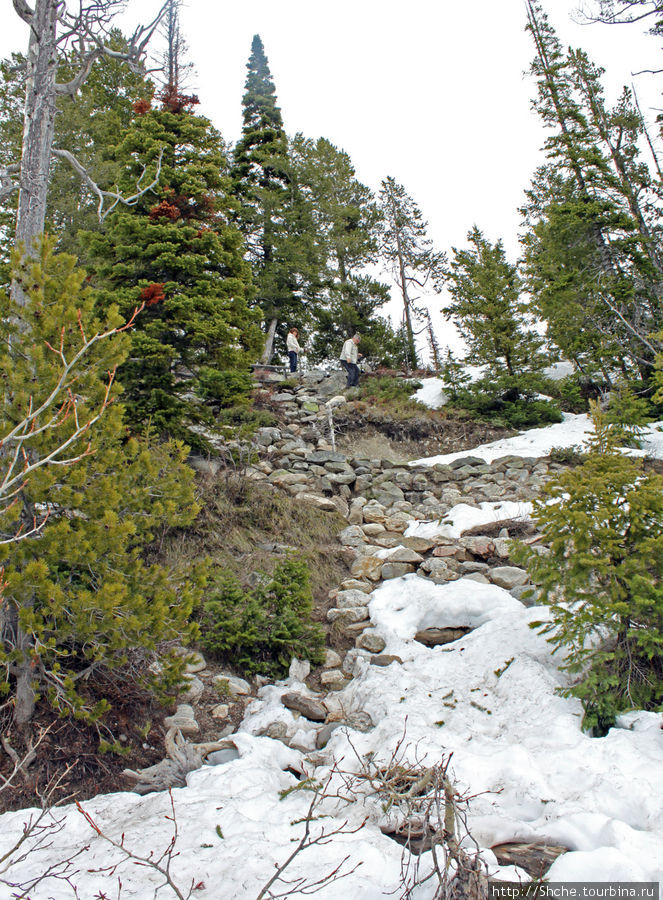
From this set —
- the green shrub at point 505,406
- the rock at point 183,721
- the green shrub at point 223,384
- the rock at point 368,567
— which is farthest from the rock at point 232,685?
the green shrub at point 505,406

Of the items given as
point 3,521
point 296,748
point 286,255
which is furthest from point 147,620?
point 286,255

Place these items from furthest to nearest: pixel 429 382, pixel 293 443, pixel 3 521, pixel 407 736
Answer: pixel 429 382 → pixel 293 443 → pixel 407 736 → pixel 3 521

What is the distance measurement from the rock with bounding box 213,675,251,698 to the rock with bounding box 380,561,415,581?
2492 mm

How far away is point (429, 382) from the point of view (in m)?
17.1

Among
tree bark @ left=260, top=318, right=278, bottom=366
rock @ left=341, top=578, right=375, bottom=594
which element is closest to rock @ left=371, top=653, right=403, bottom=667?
rock @ left=341, top=578, right=375, bottom=594

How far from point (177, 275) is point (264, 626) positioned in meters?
6.46

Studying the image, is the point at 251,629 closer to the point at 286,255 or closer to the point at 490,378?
the point at 490,378

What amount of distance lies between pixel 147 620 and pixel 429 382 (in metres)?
14.8

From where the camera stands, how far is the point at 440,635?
516cm

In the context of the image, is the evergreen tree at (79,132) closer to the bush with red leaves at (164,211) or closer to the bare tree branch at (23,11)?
the bush with red leaves at (164,211)

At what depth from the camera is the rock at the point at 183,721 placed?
4.04 meters

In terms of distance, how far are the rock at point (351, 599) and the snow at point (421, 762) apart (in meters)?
1.34

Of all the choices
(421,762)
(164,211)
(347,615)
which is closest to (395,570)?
(347,615)

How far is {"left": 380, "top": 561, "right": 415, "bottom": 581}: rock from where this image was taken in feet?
21.8
